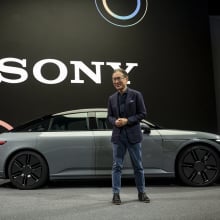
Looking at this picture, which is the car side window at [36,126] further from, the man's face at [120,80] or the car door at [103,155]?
the man's face at [120,80]

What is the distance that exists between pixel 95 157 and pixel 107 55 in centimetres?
271

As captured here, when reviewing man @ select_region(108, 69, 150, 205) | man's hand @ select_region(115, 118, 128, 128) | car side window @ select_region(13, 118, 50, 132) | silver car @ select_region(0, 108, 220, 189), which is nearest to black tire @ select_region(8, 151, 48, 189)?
silver car @ select_region(0, 108, 220, 189)

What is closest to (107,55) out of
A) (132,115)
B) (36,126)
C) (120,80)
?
(36,126)

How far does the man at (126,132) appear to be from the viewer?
371 centimetres

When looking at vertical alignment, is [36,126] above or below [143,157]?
above

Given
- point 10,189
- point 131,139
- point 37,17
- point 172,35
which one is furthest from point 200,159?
point 37,17

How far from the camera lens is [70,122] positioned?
16.6ft

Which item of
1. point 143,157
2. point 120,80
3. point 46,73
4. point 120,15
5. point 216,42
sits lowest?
point 143,157

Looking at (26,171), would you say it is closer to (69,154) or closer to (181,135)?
(69,154)

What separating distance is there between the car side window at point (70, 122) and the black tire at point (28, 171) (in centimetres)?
53

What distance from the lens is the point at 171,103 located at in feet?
22.4

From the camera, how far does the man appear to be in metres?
3.71

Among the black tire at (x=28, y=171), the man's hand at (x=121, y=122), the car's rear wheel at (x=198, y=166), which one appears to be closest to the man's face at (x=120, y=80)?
the man's hand at (x=121, y=122)

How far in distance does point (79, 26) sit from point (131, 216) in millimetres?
4671
